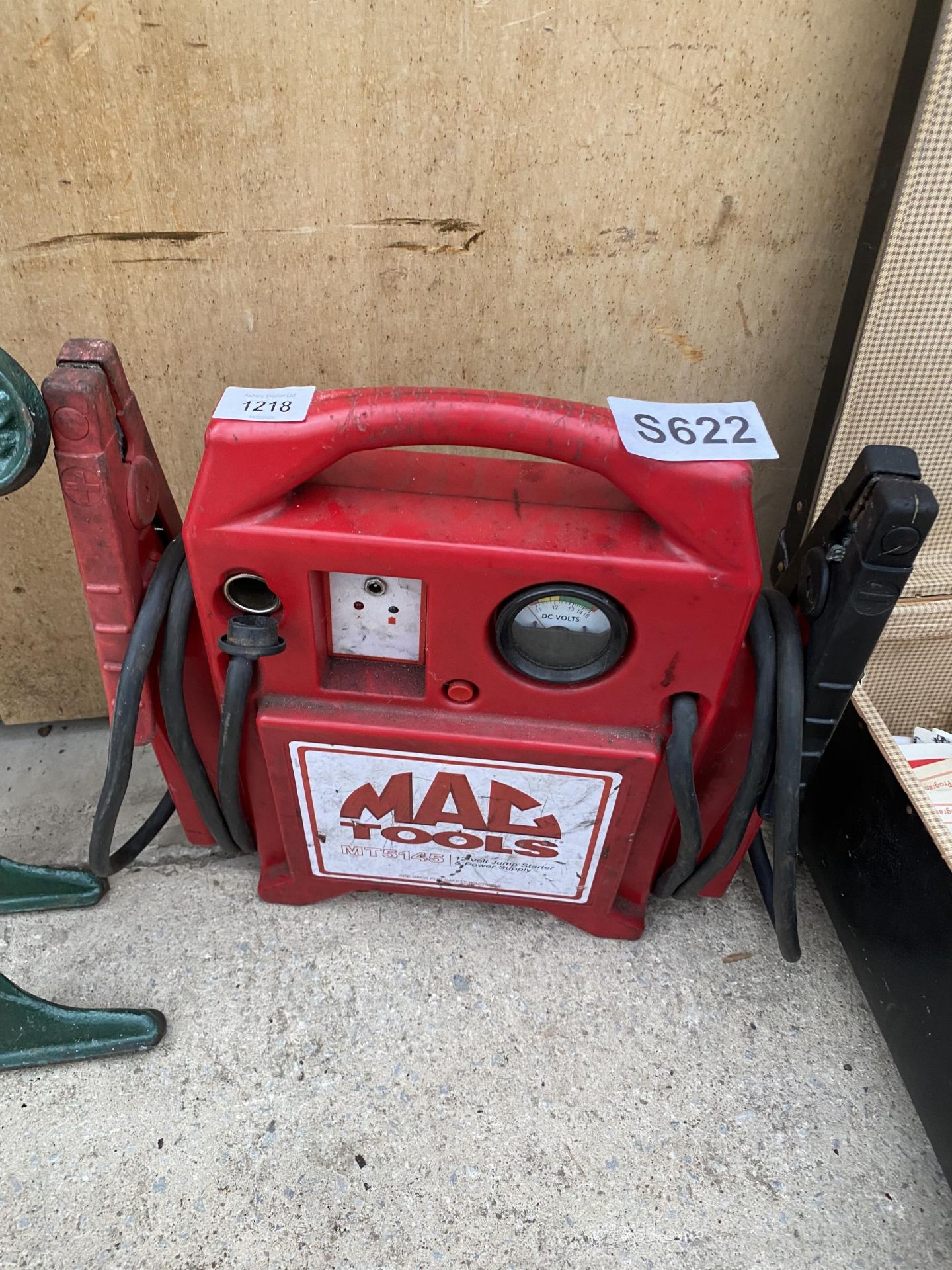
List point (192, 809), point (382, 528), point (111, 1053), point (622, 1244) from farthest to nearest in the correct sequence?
point (192, 809), point (111, 1053), point (622, 1244), point (382, 528)

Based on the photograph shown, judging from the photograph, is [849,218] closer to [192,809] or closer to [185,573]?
[185,573]

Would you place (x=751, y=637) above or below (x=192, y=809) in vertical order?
above

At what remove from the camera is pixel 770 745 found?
832 mm

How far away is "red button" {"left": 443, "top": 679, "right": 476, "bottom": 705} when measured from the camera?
84 centimetres

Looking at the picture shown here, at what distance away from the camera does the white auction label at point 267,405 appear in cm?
73

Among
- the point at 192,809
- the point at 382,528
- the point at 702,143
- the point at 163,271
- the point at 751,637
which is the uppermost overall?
the point at 702,143

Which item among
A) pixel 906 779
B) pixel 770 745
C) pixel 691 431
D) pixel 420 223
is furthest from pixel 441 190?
pixel 906 779

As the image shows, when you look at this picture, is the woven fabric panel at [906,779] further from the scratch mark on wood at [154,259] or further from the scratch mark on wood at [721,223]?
the scratch mark on wood at [154,259]

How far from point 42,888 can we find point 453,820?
0.61m

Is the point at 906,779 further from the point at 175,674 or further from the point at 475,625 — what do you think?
the point at 175,674

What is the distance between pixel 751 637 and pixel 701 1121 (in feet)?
1.94

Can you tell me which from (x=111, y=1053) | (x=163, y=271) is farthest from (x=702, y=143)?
(x=111, y=1053)

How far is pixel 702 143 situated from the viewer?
3.01ft

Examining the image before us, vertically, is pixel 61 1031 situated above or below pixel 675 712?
below
